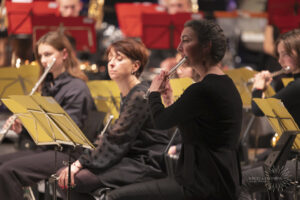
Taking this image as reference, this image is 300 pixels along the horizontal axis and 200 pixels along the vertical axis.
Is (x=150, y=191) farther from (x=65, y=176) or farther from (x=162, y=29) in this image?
(x=162, y=29)

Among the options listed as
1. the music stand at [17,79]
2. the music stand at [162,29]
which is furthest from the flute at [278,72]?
the music stand at [162,29]

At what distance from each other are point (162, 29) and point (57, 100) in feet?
8.41

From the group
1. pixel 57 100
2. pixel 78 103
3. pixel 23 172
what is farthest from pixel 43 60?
pixel 23 172

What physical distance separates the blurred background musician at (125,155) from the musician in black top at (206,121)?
507 mm

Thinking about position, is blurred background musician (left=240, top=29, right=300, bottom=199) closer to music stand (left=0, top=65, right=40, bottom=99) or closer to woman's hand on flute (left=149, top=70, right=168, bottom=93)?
woman's hand on flute (left=149, top=70, right=168, bottom=93)

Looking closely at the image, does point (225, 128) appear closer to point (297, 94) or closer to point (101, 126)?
point (297, 94)

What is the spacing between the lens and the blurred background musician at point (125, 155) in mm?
2787

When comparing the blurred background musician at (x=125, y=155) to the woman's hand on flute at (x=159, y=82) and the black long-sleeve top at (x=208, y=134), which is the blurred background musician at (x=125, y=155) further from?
the black long-sleeve top at (x=208, y=134)

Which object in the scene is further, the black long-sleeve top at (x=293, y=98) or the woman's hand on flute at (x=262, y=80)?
the woman's hand on flute at (x=262, y=80)

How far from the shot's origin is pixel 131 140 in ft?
9.23

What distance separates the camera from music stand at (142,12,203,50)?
576cm

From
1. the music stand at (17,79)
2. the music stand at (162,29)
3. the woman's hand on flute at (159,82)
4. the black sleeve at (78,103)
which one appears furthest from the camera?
the music stand at (162,29)

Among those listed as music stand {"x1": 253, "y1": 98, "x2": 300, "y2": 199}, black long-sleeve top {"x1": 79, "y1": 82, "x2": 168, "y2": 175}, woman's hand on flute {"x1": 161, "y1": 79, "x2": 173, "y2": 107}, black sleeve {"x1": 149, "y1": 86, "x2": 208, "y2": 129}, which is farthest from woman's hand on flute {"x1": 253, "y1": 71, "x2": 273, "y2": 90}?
black sleeve {"x1": 149, "y1": 86, "x2": 208, "y2": 129}

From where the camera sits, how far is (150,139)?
285 centimetres
